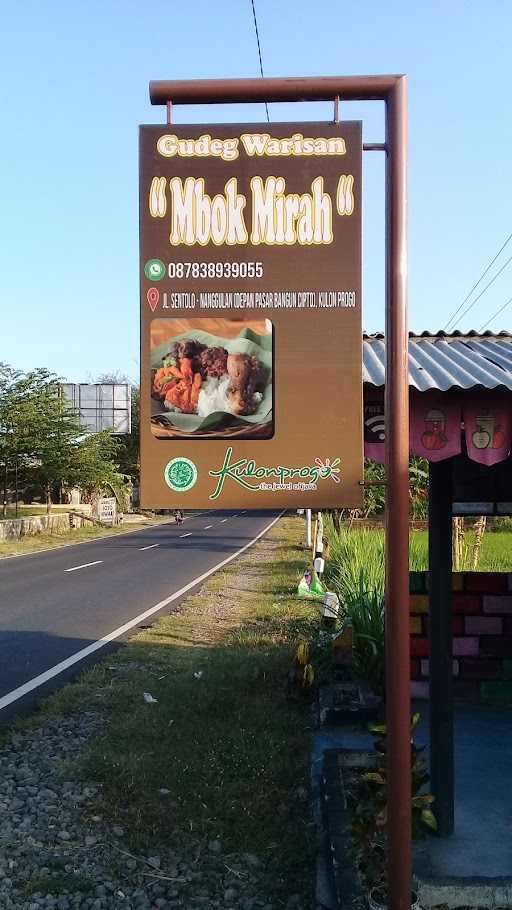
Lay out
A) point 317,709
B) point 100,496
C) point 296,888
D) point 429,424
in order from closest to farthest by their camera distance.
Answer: point 429,424
point 296,888
point 317,709
point 100,496

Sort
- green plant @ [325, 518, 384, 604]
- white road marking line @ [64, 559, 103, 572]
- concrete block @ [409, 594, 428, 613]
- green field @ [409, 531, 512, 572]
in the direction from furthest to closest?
white road marking line @ [64, 559, 103, 572], green field @ [409, 531, 512, 572], green plant @ [325, 518, 384, 604], concrete block @ [409, 594, 428, 613]

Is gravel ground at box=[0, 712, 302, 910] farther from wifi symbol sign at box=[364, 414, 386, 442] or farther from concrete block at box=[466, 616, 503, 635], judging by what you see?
concrete block at box=[466, 616, 503, 635]

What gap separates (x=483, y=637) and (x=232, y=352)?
165 inches

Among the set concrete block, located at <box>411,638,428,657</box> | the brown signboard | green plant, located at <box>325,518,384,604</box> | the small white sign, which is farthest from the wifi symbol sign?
the small white sign

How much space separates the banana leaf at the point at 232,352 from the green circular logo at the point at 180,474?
12 centimetres

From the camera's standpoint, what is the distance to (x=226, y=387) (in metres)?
3.13

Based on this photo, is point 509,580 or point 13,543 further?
point 13,543

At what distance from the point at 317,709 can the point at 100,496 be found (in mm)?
41435

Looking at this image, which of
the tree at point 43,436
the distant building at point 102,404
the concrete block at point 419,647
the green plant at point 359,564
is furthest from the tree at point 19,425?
the concrete block at point 419,647

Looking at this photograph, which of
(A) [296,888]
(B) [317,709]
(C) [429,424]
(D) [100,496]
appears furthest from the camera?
(D) [100,496]

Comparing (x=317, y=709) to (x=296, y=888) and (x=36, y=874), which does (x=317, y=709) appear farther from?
(x=36, y=874)

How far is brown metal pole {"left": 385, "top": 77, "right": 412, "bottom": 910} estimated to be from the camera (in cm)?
296

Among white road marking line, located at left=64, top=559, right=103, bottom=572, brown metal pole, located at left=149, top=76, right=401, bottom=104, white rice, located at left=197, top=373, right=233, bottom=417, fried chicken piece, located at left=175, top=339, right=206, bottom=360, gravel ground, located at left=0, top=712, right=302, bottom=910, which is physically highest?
brown metal pole, located at left=149, top=76, right=401, bottom=104

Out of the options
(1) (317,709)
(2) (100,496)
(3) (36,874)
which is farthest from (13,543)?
(3) (36,874)
